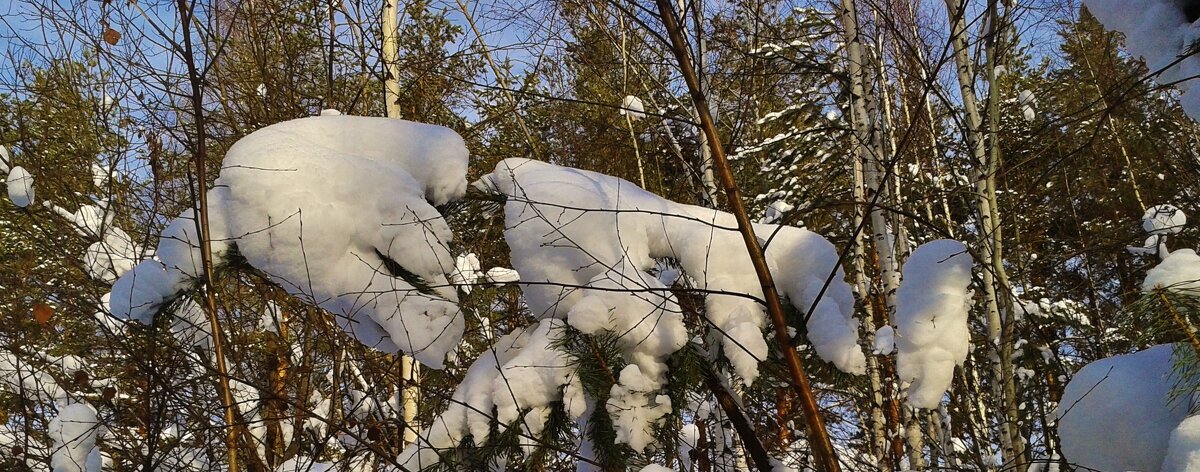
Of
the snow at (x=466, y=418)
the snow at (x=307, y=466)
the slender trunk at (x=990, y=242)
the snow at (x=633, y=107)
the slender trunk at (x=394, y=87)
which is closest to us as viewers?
the snow at (x=633, y=107)

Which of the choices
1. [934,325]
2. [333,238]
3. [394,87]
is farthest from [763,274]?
[394,87]

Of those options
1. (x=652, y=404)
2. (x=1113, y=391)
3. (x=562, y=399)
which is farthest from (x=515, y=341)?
(x=1113, y=391)

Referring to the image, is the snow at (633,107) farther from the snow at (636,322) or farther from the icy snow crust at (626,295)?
the snow at (636,322)

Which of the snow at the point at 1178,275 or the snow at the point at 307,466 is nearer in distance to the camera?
the snow at the point at 1178,275

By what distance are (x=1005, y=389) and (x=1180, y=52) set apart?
2425 millimetres

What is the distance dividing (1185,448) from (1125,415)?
0.25m

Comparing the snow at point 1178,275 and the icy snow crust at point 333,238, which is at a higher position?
the icy snow crust at point 333,238

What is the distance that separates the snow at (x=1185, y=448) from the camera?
147 cm

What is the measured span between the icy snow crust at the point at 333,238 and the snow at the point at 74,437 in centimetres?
162

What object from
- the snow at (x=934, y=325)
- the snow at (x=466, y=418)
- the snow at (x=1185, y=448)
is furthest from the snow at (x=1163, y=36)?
the snow at (x=466, y=418)

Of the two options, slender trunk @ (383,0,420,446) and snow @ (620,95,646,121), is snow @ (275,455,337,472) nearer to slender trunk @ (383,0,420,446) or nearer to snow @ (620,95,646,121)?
slender trunk @ (383,0,420,446)

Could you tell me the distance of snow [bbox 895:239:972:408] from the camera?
1.46 meters

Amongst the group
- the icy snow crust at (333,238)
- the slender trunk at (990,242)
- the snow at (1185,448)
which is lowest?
the snow at (1185,448)

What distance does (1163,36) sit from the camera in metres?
1.46
